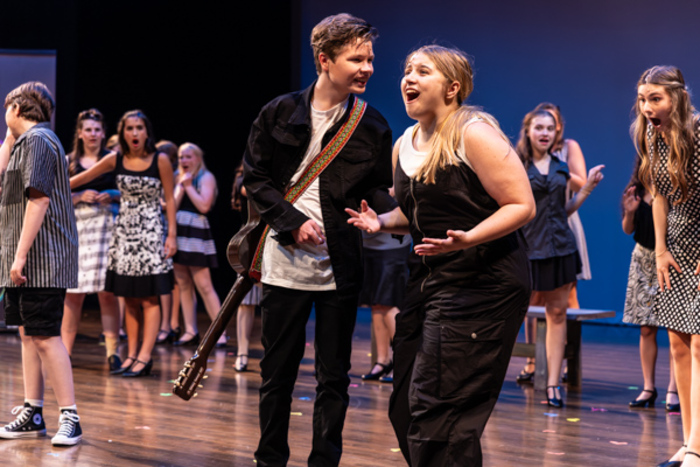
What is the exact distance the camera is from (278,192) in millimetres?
2922

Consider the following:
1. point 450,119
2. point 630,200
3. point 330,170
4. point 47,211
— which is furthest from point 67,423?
point 630,200

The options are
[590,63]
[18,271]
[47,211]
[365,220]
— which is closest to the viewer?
[365,220]

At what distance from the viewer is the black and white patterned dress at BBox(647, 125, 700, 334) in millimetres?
3396

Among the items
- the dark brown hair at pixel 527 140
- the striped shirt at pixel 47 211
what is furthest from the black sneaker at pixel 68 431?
the dark brown hair at pixel 527 140

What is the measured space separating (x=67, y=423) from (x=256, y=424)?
0.93 m

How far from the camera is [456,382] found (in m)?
2.37

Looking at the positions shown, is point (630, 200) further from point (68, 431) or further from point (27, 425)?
point (27, 425)

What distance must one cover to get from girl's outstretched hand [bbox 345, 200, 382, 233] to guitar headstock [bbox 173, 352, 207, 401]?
0.89 metres

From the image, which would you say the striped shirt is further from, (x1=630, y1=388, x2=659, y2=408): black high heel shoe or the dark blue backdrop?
the dark blue backdrop

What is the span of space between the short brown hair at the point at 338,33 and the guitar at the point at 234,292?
592mm

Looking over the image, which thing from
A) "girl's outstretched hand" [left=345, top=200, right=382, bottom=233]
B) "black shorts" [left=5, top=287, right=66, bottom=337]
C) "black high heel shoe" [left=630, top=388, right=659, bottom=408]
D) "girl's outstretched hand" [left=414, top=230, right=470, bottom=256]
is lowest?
"black high heel shoe" [left=630, top=388, right=659, bottom=408]

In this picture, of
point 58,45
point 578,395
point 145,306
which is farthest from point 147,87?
point 578,395

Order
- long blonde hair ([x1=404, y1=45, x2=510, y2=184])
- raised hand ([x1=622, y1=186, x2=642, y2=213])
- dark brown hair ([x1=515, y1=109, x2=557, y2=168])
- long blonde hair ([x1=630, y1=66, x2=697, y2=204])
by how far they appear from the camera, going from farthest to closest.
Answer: dark brown hair ([x1=515, y1=109, x2=557, y2=168]) < raised hand ([x1=622, y1=186, x2=642, y2=213]) < long blonde hair ([x1=630, y1=66, x2=697, y2=204]) < long blonde hair ([x1=404, y1=45, x2=510, y2=184])

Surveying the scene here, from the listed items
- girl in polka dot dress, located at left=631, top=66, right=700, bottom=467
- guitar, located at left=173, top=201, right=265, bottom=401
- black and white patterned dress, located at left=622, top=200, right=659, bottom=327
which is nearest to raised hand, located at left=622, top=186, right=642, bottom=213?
black and white patterned dress, located at left=622, top=200, right=659, bottom=327
